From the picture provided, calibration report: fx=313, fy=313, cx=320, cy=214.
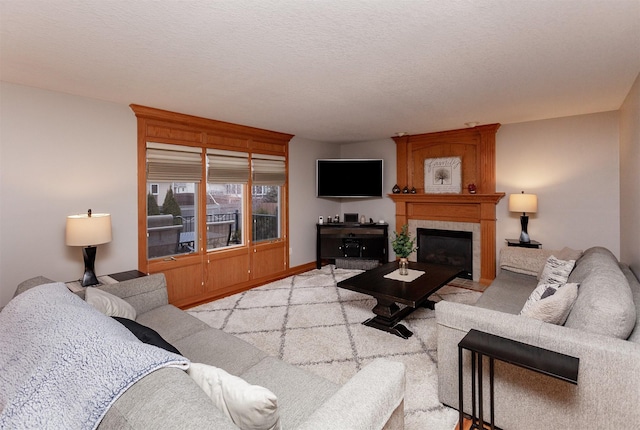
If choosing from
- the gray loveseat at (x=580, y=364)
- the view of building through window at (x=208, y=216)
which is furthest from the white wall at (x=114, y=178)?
the gray loveseat at (x=580, y=364)

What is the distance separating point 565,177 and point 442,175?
1617 mm

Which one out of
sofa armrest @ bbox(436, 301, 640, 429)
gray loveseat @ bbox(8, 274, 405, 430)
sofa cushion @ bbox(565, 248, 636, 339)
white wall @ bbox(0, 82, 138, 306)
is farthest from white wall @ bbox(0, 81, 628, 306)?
sofa armrest @ bbox(436, 301, 640, 429)

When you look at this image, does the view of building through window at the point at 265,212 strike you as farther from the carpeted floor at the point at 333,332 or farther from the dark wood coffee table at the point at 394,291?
the dark wood coffee table at the point at 394,291

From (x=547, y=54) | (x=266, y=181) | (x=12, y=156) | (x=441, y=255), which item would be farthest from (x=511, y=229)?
(x=12, y=156)

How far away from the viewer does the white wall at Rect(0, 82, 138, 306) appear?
2.69m

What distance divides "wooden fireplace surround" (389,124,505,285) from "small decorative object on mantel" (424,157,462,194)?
7 cm

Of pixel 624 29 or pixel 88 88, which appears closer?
pixel 624 29

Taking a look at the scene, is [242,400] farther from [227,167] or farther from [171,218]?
[227,167]

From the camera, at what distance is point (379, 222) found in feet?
19.3

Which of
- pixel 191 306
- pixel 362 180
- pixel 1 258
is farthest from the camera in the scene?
pixel 362 180

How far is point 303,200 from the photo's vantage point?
5555 mm

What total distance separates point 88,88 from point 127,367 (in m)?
2.91

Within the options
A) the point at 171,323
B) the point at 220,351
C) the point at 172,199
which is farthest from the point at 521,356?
the point at 172,199

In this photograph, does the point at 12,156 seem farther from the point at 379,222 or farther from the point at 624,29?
the point at 379,222
